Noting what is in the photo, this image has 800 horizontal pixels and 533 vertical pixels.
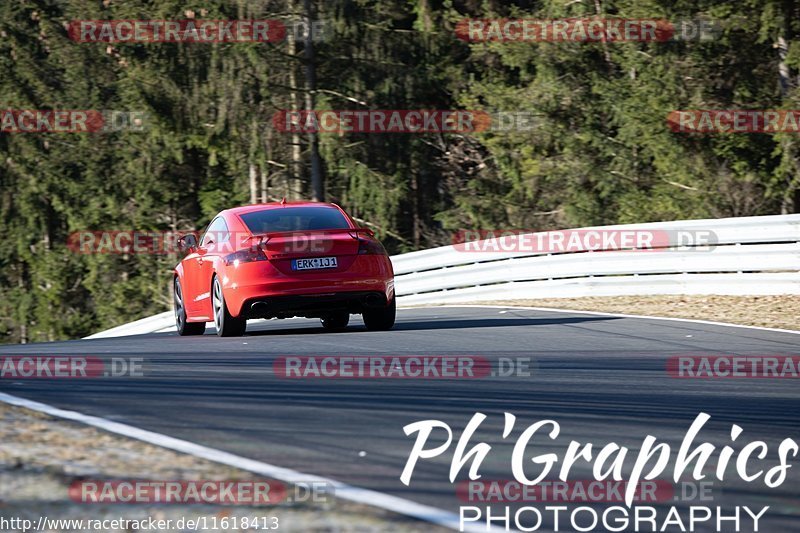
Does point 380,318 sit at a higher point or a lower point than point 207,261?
lower

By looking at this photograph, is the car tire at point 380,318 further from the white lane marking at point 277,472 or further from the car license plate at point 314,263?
the white lane marking at point 277,472

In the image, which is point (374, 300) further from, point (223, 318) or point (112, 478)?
point (112, 478)

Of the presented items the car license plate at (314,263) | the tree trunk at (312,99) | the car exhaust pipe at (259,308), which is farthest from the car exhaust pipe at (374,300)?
the tree trunk at (312,99)

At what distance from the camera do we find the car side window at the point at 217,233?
45.3 ft

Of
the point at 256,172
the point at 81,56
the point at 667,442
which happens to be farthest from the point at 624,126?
the point at 667,442

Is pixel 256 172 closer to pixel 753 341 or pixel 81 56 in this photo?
pixel 81 56

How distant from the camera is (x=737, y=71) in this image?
33.3 m

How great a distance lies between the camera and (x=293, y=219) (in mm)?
13648

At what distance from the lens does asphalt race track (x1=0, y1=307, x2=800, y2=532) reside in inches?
237

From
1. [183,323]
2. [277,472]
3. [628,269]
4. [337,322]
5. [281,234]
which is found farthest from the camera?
[628,269]

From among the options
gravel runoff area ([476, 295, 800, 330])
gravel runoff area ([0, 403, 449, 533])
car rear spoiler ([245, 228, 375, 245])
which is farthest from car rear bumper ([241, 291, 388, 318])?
gravel runoff area ([0, 403, 449, 533])

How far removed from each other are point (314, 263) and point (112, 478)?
25.9ft

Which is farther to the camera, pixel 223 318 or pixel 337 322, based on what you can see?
pixel 337 322

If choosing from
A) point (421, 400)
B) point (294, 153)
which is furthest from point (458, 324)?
point (294, 153)
